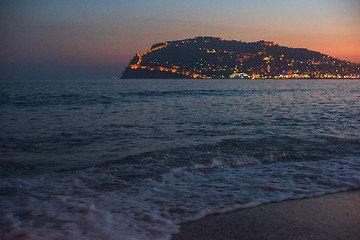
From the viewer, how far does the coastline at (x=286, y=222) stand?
8.75 ft

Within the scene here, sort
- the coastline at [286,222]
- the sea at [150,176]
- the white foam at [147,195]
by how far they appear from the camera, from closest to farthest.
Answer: the coastline at [286,222]
the white foam at [147,195]
the sea at [150,176]

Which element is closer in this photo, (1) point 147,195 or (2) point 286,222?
(2) point 286,222

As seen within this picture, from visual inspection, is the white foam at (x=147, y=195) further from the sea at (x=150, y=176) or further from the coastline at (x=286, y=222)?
the coastline at (x=286, y=222)

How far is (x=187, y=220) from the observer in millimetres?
3047

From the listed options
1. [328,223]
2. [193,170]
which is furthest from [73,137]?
[328,223]

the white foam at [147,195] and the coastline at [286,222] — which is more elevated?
the coastline at [286,222]

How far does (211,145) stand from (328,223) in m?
4.45

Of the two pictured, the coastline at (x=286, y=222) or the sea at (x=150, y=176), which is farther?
the sea at (x=150, y=176)

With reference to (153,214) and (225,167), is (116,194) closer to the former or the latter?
(153,214)

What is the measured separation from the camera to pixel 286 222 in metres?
2.94

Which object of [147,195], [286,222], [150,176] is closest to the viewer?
[286,222]

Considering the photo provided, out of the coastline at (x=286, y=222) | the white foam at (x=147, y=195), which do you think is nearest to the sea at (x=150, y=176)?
the white foam at (x=147, y=195)

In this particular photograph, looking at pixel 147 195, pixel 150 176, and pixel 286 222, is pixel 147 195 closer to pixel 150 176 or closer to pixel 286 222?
pixel 150 176

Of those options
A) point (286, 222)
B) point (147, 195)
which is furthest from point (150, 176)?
point (286, 222)
